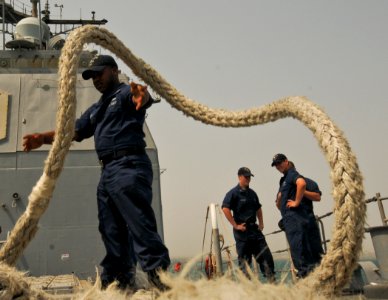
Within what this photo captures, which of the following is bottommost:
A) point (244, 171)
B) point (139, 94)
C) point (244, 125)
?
point (244, 171)

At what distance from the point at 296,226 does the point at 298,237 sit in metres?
0.11

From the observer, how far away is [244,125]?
1.94m

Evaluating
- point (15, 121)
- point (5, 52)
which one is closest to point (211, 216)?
point (15, 121)

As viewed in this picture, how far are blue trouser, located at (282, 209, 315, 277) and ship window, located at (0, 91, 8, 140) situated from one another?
577cm

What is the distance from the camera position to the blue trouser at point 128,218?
229cm

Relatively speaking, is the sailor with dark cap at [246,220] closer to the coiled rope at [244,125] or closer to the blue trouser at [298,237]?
the blue trouser at [298,237]

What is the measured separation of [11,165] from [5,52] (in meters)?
3.92

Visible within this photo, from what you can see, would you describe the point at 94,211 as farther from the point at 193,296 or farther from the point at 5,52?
the point at 193,296

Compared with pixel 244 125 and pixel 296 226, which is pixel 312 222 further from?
pixel 244 125

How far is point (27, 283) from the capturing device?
5.30 ft

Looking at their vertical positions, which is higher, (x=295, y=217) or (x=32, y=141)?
(x=32, y=141)

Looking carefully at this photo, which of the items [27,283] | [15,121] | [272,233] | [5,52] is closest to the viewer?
[27,283]

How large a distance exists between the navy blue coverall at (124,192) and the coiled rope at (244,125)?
0.28 meters

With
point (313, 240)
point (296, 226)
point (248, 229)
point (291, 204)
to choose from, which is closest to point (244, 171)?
point (248, 229)
